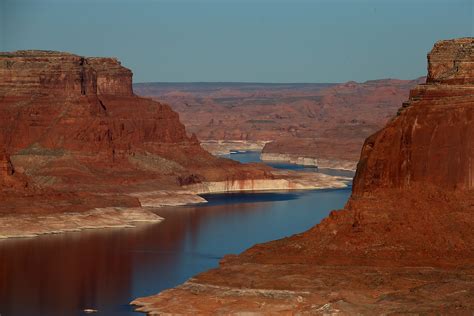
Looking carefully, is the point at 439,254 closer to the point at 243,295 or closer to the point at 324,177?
the point at 243,295


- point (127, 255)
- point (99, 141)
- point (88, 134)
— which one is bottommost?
point (127, 255)

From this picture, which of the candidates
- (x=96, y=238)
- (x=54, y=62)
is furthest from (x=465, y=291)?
(x=54, y=62)

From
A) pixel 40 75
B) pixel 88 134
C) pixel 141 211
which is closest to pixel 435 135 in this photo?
pixel 141 211

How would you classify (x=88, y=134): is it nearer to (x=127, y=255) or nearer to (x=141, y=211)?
(x=141, y=211)

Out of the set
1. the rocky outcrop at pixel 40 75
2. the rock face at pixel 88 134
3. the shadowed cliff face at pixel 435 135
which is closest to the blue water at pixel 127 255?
the rock face at pixel 88 134

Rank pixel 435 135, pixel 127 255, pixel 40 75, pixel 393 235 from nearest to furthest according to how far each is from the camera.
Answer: pixel 393 235 → pixel 435 135 → pixel 127 255 → pixel 40 75

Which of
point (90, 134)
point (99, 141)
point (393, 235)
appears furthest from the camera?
point (90, 134)

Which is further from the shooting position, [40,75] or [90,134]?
[40,75]

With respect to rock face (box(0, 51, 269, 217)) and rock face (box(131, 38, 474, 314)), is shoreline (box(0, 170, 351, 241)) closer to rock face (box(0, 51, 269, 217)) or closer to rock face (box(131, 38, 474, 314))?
rock face (box(0, 51, 269, 217))
